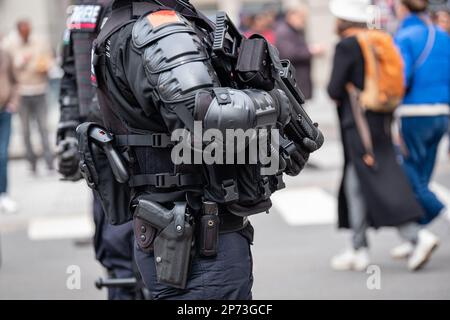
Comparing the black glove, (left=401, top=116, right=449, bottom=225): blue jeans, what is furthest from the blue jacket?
the black glove

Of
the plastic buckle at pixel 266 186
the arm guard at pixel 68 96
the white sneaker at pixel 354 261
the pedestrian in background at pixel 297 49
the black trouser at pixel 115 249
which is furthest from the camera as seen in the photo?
the pedestrian in background at pixel 297 49

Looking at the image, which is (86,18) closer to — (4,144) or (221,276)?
(221,276)

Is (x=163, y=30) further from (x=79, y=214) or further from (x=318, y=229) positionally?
(x=79, y=214)

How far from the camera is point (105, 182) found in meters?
3.89

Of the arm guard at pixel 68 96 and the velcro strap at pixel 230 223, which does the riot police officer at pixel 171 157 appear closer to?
the velcro strap at pixel 230 223

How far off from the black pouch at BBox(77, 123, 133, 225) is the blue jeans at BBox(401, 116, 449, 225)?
11.5 ft

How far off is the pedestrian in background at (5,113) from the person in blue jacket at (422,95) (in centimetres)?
410

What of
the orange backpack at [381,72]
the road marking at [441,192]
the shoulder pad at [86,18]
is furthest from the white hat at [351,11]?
the road marking at [441,192]

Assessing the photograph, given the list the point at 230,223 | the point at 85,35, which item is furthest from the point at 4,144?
the point at 230,223

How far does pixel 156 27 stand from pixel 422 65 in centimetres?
392

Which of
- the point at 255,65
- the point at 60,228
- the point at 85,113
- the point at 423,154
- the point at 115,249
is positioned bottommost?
the point at 60,228

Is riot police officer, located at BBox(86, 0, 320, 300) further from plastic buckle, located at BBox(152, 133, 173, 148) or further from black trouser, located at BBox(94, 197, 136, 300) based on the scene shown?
black trouser, located at BBox(94, 197, 136, 300)

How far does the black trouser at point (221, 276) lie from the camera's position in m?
3.52
